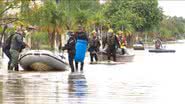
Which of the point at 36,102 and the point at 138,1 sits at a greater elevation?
the point at 138,1

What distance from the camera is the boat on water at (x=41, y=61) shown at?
2242cm

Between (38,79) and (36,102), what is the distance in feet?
20.8

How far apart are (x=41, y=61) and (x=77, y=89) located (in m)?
7.74

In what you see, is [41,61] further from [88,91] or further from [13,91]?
[13,91]

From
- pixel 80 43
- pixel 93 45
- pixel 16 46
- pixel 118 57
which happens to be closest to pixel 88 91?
pixel 80 43

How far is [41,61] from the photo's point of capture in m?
22.5

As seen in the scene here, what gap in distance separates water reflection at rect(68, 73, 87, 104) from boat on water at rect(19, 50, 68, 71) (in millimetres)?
3306

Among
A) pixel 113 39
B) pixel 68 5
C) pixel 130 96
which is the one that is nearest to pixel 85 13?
pixel 68 5

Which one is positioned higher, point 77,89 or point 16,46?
point 16,46

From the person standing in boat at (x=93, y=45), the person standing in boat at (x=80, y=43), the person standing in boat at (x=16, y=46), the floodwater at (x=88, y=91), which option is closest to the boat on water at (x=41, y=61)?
the person standing in boat at (x=16, y=46)

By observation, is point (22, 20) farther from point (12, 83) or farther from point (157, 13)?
point (157, 13)

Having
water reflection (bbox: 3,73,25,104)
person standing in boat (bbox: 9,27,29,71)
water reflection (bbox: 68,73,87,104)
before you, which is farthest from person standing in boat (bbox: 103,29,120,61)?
water reflection (bbox: 3,73,25,104)

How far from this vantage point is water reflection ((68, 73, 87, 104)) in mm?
12492

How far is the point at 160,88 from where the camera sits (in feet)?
50.7
